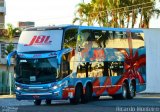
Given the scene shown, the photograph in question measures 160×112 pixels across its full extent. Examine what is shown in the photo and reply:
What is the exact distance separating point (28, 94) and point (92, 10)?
Answer: 135ft

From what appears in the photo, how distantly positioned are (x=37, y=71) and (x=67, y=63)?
4.65 feet

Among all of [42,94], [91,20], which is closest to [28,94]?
[42,94]

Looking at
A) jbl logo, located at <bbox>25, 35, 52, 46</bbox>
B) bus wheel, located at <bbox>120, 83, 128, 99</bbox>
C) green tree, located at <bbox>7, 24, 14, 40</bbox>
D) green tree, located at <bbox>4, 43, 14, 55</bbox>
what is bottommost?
bus wheel, located at <bbox>120, 83, 128, 99</bbox>

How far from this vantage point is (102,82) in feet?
97.5

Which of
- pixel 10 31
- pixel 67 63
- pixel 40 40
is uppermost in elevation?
pixel 10 31

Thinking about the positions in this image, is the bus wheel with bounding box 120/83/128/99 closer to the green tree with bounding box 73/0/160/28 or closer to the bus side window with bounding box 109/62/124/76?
the bus side window with bounding box 109/62/124/76

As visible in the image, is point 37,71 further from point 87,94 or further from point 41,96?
point 87,94

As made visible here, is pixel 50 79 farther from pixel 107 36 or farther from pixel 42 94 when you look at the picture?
pixel 107 36

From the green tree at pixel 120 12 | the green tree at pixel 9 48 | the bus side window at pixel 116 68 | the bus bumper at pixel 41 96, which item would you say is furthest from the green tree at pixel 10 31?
the bus bumper at pixel 41 96

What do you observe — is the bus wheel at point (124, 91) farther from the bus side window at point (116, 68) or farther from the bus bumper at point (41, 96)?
the bus bumper at point (41, 96)

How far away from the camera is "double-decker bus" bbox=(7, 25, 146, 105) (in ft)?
85.6

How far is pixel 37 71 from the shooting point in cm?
2625

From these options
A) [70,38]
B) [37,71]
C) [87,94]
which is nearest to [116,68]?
[87,94]

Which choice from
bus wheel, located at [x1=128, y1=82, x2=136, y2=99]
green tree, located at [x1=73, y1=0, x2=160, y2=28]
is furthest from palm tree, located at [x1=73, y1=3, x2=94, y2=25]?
bus wheel, located at [x1=128, y1=82, x2=136, y2=99]
